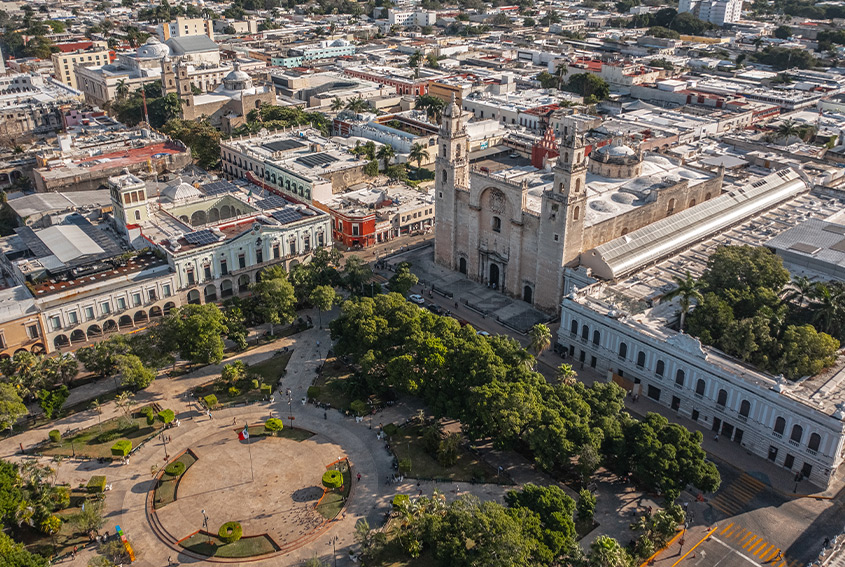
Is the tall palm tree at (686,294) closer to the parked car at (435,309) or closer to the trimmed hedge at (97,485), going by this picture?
the parked car at (435,309)

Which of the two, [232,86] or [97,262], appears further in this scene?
[232,86]

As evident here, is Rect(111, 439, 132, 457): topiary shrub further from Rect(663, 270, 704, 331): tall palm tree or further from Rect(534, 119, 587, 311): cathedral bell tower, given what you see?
Rect(663, 270, 704, 331): tall palm tree

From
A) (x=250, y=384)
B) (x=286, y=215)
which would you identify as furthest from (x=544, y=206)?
(x=250, y=384)

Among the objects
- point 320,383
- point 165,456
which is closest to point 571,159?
point 320,383

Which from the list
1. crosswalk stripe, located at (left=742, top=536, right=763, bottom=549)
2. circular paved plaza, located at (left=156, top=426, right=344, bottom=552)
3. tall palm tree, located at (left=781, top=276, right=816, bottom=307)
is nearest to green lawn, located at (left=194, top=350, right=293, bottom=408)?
circular paved plaza, located at (left=156, top=426, right=344, bottom=552)

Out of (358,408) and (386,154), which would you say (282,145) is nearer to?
(386,154)

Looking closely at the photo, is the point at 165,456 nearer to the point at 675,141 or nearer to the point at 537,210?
the point at 537,210

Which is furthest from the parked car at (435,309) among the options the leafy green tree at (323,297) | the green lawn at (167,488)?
the green lawn at (167,488)
